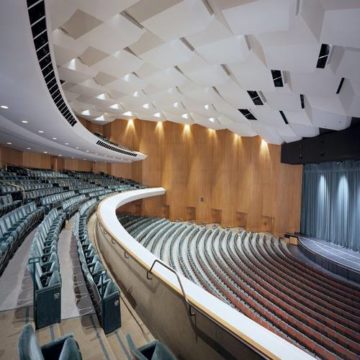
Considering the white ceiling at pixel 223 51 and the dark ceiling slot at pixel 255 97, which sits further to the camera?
the dark ceiling slot at pixel 255 97

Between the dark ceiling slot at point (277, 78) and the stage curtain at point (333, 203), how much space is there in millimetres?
2732

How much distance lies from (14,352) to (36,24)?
180 cm

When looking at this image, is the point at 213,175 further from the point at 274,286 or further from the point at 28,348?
the point at 28,348

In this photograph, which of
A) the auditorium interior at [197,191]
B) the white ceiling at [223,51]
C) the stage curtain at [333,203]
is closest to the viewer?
the auditorium interior at [197,191]

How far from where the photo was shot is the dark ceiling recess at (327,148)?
4312 mm

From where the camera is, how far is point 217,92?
18.2 feet

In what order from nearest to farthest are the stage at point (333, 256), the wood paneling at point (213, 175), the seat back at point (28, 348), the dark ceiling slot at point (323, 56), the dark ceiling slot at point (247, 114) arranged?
1. the seat back at point (28, 348)
2. the dark ceiling slot at point (323, 56)
3. the stage at point (333, 256)
4. the dark ceiling slot at point (247, 114)
5. the wood paneling at point (213, 175)

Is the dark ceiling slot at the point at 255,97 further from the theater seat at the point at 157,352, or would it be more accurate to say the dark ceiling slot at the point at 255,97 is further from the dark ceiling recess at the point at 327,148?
the theater seat at the point at 157,352

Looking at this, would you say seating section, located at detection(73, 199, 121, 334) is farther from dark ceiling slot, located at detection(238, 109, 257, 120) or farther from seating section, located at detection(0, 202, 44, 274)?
dark ceiling slot, located at detection(238, 109, 257, 120)

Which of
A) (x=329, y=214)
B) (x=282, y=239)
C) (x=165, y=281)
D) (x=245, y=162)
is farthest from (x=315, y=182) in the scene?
(x=165, y=281)

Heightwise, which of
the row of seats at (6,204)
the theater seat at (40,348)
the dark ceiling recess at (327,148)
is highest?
the dark ceiling recess at (327,148)

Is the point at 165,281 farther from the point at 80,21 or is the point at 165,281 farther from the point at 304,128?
the point at 304,128

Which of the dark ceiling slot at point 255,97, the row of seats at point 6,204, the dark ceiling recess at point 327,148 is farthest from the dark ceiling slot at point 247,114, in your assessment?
the row of seats at point 6,204

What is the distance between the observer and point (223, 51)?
3.53 m
